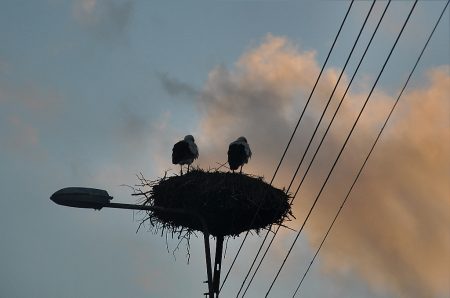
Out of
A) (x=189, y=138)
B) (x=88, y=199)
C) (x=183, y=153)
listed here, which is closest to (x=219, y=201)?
(x=88, y=199)

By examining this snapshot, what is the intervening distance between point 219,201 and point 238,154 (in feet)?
7.59

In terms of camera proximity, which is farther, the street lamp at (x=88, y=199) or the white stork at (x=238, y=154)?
the white stork at (x=238, y=154)

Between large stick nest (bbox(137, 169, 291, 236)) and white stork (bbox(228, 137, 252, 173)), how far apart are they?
45.8 inches

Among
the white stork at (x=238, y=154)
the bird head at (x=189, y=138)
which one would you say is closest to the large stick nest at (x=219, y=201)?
the white stork at (x=238, y=154)

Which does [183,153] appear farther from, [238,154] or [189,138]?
[238,154]

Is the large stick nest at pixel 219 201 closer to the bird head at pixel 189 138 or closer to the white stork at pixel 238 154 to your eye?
the white stork at pixel 238 154

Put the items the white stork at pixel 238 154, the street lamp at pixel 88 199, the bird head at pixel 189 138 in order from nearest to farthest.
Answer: the street lamp at pixel 88 199 → the white stork at pixel 238 154 → the bird head at pixel 189 138

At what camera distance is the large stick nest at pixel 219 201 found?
30.7 feet

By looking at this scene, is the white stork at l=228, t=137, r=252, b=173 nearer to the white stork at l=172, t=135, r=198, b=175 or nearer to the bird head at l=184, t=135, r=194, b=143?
the white stork at l=172, t=135, r=198, b=175

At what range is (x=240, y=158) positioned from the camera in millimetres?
11492

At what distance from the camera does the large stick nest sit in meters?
9.37

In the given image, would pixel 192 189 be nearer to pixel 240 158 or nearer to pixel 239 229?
pixel 239 229

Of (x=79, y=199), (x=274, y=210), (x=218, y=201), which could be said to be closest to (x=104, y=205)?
(x=79, y=199)

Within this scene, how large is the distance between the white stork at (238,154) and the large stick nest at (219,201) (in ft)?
3.82
